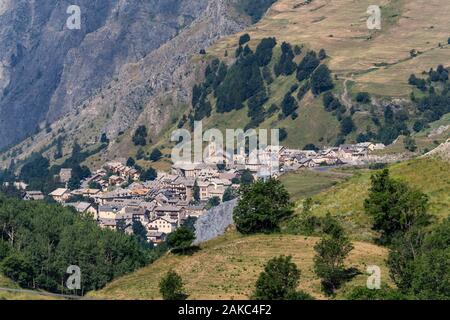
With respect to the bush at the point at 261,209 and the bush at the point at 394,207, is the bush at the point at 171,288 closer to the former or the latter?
the bush at the point at 261,209

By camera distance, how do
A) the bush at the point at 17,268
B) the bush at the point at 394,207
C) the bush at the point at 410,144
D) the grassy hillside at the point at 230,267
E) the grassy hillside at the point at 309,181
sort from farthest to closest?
1. the bush at the point at 410,144
2. the grassy hillside at the point at 309,181
3. the bush at the point at 17,268
4. the bush at the point at 394,207
5. the grassy hillside at the point at 230,267

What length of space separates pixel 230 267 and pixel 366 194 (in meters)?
16.4

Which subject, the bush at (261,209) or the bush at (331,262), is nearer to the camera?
the bush at (331,262)

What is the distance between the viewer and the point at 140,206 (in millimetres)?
186750

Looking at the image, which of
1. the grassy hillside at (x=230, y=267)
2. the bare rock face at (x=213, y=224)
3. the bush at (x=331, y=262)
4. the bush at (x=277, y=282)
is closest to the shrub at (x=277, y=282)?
the bush at (x=277, y=282)

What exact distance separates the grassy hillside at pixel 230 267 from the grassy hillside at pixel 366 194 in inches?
159

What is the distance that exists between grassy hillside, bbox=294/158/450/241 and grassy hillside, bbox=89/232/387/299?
4042 millimetres

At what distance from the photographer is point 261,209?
232 feet

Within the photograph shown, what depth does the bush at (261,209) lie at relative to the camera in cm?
7062

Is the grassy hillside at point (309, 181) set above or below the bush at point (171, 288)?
above

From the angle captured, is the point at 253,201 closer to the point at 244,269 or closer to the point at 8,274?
the point at 244,269

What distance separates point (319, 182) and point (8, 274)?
6243 centimetres

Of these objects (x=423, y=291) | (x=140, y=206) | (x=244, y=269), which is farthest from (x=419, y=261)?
(x=140, y=206)

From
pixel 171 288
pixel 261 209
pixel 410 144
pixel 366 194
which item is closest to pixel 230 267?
pixel 171 288
